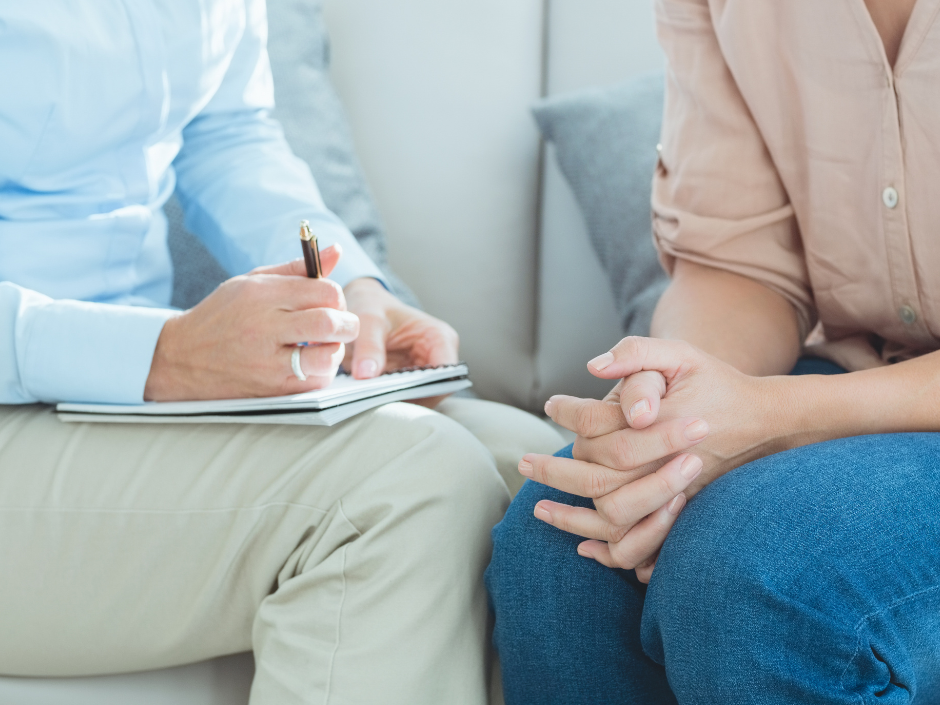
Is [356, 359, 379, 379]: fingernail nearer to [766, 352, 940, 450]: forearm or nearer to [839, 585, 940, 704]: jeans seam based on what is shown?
[766, 352, 940, 450]: forearm

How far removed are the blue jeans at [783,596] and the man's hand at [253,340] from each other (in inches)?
11.0

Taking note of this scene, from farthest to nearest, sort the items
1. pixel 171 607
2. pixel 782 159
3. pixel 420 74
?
pixel 420 74
pixel 782 159
pixel 171 607

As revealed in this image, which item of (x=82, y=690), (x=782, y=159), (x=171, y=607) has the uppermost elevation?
(x=782, y=159)

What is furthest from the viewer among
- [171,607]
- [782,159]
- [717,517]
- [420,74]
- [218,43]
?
[420,74]

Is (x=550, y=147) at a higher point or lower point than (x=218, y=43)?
lower

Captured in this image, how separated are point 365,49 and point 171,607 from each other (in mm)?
1014

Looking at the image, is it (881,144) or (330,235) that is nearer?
(881,144)

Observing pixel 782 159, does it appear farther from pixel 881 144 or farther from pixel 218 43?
pixel 218 43

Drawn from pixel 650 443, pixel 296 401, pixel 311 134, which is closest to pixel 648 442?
pixel 650 443

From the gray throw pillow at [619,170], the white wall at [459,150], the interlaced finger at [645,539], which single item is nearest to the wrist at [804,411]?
the interlaced finger at [645,539]

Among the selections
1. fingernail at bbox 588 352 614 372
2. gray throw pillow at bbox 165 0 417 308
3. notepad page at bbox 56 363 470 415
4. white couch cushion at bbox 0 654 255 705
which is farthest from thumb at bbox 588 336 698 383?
gray throw pillow at bbox 165 0 417 308

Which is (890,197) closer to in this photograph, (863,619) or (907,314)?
(907,314)

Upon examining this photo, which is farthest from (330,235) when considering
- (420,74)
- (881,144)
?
(881,144)

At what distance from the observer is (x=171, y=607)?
29.1 inches
